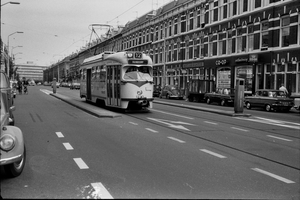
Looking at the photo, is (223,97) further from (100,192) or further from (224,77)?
(100,192)

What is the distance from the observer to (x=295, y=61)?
97.9 ft

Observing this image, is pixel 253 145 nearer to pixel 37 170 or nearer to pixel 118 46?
pixel 37 170

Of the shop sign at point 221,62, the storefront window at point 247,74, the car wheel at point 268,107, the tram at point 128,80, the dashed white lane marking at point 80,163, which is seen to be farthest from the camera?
the shop sign at point 221,62

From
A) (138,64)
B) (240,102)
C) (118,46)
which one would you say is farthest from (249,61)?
(118,46)

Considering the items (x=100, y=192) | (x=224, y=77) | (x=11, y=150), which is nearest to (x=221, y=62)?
(x=224, y=77)

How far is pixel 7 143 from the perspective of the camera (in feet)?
19.0

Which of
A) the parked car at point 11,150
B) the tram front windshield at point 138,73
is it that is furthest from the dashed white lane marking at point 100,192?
the tram front windshield at point 138,73

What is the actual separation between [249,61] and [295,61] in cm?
554

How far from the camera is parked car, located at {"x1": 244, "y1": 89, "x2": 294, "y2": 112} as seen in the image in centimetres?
2428

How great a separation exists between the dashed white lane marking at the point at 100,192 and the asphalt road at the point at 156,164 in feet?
0.05

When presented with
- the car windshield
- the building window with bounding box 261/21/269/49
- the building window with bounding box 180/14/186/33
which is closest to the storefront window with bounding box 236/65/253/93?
the building window with bounding box 261/21/269/49

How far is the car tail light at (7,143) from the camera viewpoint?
5742 mm

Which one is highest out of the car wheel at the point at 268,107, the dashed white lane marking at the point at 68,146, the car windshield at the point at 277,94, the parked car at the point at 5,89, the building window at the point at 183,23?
the building window at the point at 183,23

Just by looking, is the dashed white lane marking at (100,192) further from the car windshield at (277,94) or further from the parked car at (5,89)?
the car windshield at (277,94)
